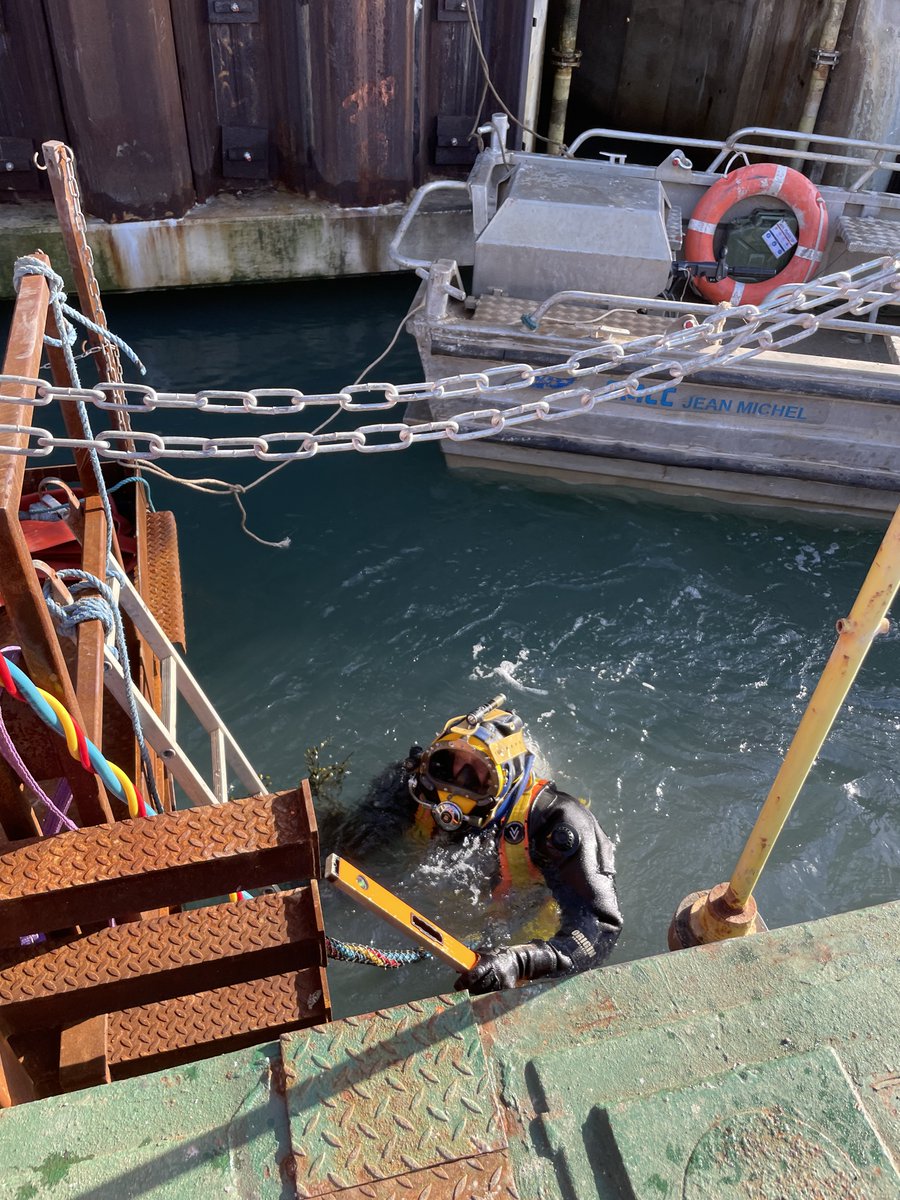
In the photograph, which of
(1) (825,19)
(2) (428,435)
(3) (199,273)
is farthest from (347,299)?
(2) (428,435)

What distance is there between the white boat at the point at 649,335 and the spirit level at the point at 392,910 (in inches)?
144

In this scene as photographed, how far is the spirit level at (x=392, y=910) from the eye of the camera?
8.09ft

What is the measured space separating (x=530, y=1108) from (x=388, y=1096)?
347 millimetres

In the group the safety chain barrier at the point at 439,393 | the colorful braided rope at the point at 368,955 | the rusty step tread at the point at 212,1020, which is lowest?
the colorful braided rope at the point at 368,955

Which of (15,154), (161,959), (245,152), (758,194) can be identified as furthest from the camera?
(245,152)

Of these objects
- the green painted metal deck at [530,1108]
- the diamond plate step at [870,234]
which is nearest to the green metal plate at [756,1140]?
the green painted metal deck at [530,1108]

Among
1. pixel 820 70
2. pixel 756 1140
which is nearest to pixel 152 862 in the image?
pixel 756 1140

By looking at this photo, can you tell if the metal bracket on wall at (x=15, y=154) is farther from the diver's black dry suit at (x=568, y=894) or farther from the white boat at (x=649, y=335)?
the diver's black dry suit at (x=568, y=894)

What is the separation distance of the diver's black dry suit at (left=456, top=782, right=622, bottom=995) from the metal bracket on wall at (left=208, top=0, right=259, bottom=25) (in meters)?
7.59

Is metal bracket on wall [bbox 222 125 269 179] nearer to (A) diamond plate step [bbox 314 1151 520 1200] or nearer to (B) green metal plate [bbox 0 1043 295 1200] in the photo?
(B) green metal plate [bbox 0 1043 295 1200]

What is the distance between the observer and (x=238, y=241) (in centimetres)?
884

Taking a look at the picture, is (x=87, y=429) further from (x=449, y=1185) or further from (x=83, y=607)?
(x=449, y=1185)

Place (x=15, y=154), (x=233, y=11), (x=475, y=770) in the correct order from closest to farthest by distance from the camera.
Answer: (x=475, y=770) < (x=233, y=11) < (x=15, y=154)

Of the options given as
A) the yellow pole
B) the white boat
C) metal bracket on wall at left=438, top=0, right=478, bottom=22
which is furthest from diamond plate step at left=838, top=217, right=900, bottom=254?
the yellow pole
